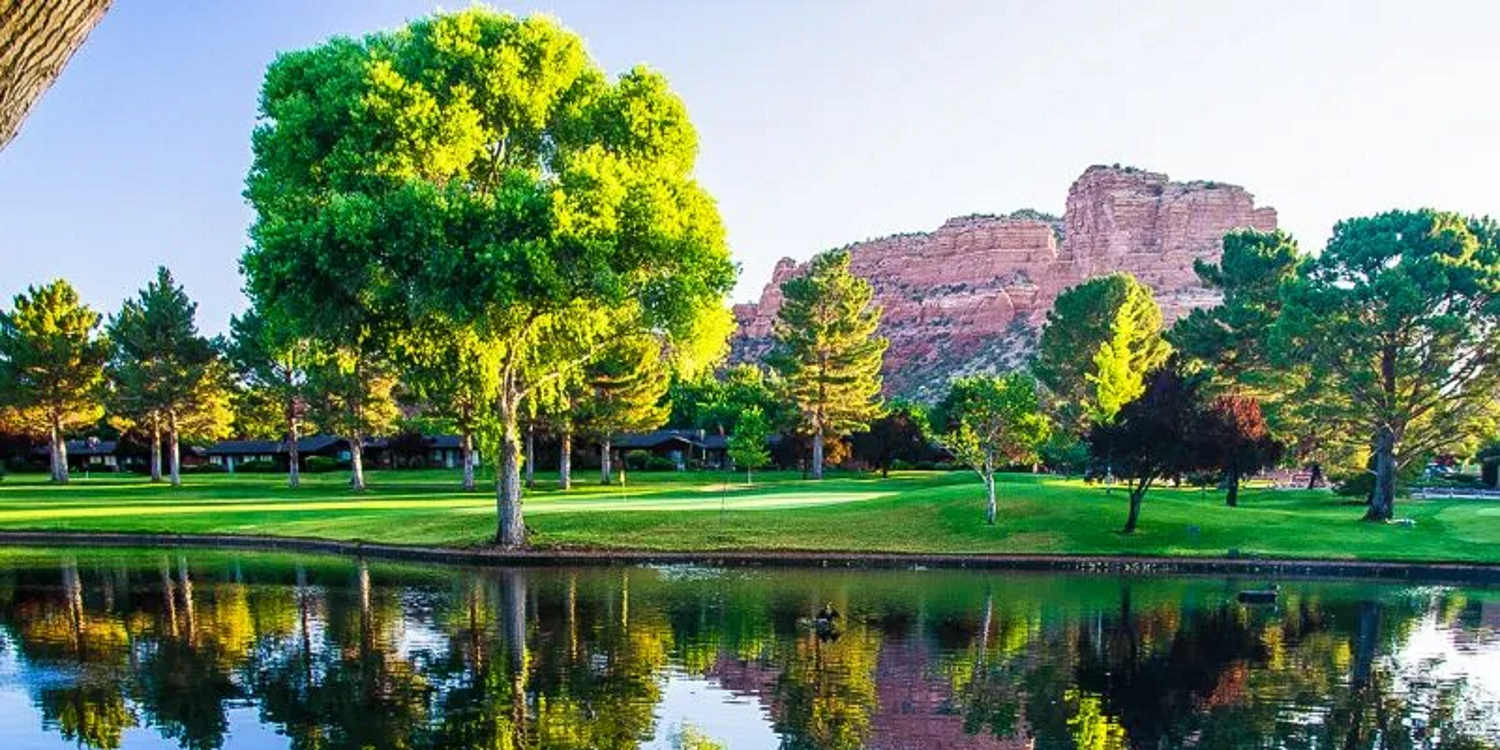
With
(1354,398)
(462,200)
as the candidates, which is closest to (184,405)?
(462,200)

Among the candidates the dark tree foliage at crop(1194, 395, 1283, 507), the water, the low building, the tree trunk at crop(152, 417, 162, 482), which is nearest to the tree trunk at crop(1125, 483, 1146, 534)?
the dark tree foliage at crop(1194, 395, 1283, 507)

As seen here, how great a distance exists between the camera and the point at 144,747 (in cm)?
1327

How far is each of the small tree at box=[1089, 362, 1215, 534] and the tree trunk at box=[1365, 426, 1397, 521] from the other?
7.91m

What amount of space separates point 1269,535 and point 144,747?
103 ft

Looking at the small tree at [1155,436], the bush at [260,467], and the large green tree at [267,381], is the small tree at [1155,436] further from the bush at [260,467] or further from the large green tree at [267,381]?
the bush at [260,467]

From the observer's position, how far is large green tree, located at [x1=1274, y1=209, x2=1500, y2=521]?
37.9 meters

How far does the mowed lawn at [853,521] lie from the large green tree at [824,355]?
18.7 m

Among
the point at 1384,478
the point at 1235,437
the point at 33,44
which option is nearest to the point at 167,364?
the point at 1235,437

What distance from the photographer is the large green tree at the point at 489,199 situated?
2780 cm

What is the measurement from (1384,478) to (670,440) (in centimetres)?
6024

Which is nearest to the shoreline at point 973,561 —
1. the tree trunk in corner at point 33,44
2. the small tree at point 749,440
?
the small tree at point 749,440

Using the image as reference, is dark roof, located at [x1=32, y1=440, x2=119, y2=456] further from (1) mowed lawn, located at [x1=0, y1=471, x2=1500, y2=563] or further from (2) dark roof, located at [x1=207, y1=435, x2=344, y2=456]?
(1) mowed lawn, located at [x1=0, y1=471, x2=1500, y2=563]

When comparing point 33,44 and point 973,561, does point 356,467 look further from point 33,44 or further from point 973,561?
point 33,44

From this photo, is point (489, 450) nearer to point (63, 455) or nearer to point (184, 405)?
point (184, 405)
